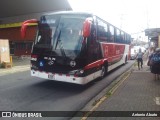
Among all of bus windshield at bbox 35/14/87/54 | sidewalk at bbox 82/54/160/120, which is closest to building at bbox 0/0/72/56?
bus windshield at bbox 35/14/87/54

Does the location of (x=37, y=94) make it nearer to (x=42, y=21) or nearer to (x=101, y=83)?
(x=42, y=21)

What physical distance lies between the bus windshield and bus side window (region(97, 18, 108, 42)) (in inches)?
83.8

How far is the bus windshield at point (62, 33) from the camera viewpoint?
1051cm

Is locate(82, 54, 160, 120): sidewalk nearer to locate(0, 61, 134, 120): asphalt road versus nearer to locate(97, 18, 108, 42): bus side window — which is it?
locate(0, 61, 134, 120): asphalt road

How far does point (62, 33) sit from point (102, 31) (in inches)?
139

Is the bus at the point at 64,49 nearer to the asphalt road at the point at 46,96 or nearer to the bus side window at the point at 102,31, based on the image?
the asphalt road at the point at 46,96

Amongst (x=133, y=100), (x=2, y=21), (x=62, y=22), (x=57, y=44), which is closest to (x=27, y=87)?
(x=57, y=44)

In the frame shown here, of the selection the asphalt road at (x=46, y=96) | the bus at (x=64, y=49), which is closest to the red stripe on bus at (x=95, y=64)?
the bus at (x=64, y=49)

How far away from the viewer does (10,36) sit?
123 ft

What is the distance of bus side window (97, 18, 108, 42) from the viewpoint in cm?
1290

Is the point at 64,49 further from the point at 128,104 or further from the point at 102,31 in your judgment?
the point at 102,31

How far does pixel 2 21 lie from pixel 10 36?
27.4 feet

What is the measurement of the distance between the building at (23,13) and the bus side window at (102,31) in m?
19.4

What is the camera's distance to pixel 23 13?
1623 inches
